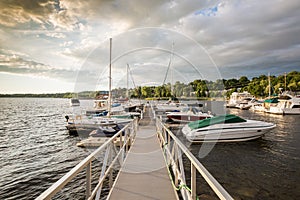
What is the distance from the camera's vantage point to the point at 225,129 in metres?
11.0

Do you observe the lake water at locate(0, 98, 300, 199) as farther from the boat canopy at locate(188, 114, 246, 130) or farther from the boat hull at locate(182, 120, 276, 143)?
the boat canopy at locate(188, 114, 246, 130)

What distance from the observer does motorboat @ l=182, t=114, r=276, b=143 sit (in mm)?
10875

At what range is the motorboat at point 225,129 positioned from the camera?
10.9m

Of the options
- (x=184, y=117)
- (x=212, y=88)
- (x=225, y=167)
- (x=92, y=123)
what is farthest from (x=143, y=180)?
(x=212, y=88)

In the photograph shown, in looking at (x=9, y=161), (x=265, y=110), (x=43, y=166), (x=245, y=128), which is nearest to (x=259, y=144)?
(x=245, y=128)

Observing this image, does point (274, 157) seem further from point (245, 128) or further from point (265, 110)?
point (265, 110)

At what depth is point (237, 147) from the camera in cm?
1082

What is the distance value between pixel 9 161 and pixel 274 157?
14.6 m

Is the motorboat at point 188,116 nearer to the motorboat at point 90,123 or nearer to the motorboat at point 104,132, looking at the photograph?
the motorboat at point 90,123

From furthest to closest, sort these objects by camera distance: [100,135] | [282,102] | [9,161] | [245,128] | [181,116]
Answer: [282,102]
[181,116]
[100,135]
[245,128]
[9,161]

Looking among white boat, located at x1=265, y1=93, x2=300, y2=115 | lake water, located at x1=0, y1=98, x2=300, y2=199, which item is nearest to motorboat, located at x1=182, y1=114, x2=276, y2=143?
lake water, located at x1=0, y1=98, x2=300, y2=199

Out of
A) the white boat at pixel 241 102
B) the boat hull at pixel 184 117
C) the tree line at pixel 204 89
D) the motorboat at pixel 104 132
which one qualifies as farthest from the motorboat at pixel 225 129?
the white boat at pixel 241 102

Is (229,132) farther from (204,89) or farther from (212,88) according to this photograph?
(212,88)

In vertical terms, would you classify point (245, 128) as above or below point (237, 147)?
above
